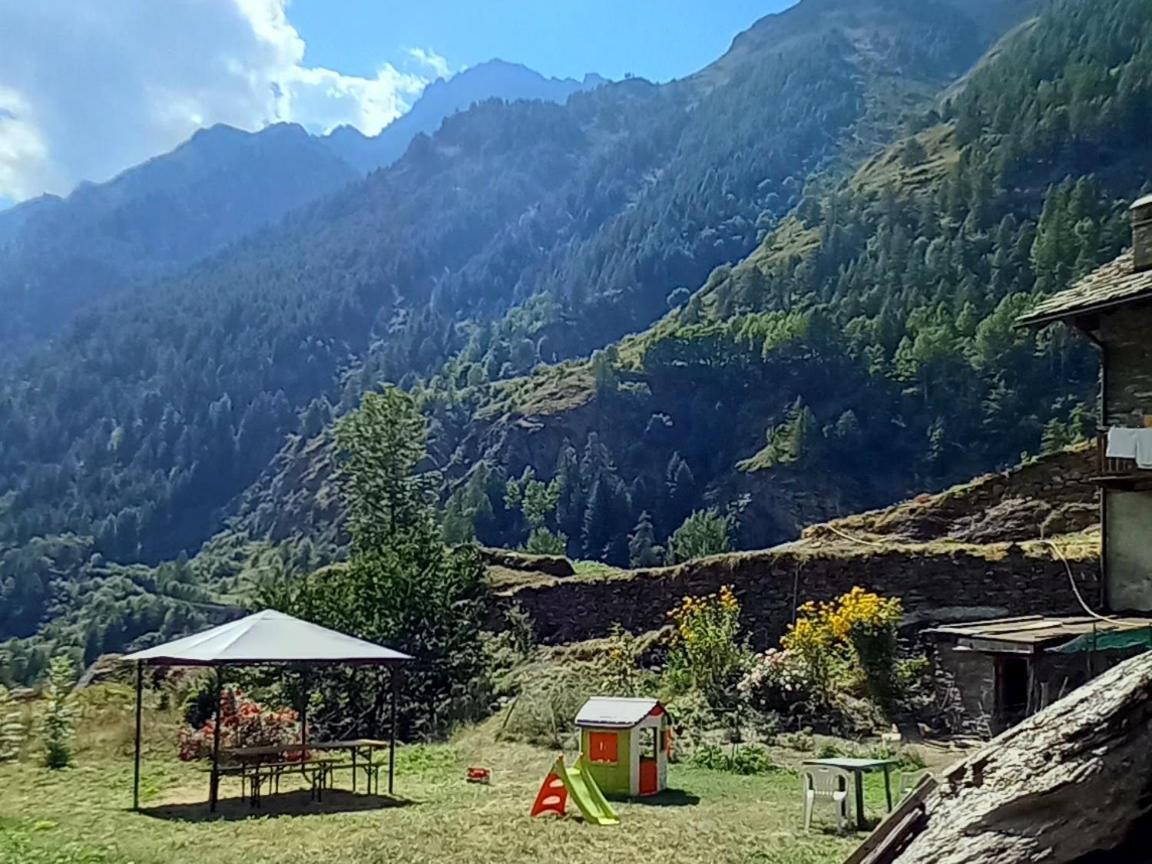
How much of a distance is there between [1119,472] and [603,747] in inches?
255

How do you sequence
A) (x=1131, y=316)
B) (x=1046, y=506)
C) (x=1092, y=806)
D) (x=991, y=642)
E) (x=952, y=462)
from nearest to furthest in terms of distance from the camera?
(x=1092, y=806) → (x=991, y=642) → (x=1131, y=316) → (x=1046, y=506) → (x=952, y=462)

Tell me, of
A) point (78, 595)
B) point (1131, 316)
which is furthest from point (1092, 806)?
point (78, 595)

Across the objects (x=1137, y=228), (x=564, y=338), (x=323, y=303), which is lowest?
(x=1137, y=228)

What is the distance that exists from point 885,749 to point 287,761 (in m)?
7.05

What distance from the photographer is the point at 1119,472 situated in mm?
12109

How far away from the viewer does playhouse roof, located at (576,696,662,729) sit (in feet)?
37.6

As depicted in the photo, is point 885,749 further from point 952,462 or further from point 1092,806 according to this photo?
point 952,462

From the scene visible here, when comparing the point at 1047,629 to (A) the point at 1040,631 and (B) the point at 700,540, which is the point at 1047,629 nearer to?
(A) the point at 1040,631

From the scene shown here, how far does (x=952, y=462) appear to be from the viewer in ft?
173

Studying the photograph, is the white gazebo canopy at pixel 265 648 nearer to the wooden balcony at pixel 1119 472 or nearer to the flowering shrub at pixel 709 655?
the flowering shrub at pixel 709 655

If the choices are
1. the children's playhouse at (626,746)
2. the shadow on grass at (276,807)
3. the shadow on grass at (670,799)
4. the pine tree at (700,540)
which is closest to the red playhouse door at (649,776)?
the children's playhouse at (626,746)

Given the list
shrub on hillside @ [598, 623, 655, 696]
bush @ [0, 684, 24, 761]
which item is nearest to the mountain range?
shrub on hillside @ [598, 623, 655, 696]

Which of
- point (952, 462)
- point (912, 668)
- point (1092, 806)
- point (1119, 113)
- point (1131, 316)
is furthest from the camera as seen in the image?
point (1119, 113)

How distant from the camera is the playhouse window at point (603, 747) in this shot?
11594 mm
